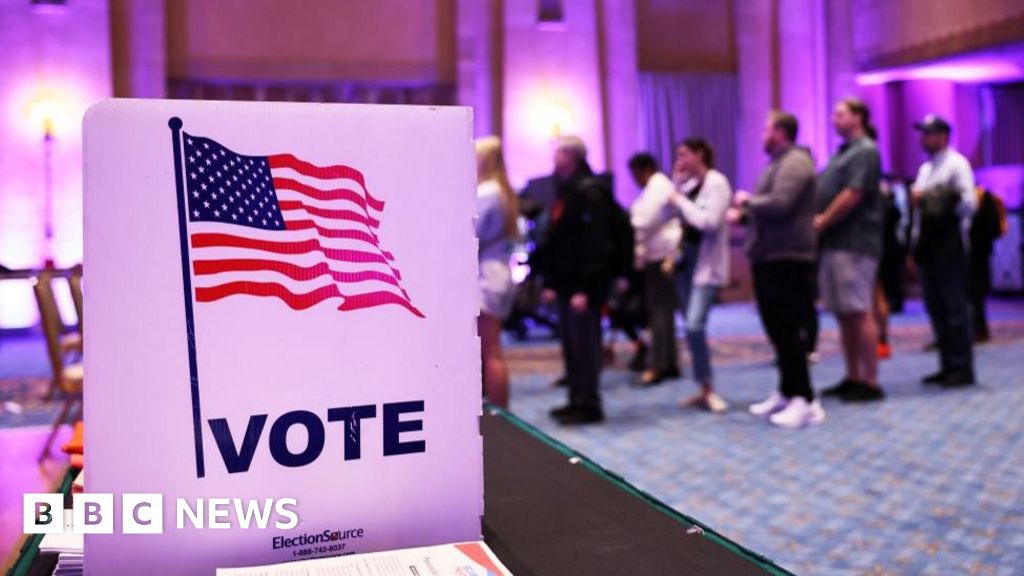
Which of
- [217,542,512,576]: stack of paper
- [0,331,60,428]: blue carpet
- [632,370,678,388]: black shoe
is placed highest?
[217,542,512,576]: stack of paper

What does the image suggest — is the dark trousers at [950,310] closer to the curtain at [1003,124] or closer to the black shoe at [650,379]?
the black shoe at [650,379]

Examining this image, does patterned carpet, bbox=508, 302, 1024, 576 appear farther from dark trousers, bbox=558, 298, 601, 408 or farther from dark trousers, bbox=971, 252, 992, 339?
dark trousers, bbox=971, 252, 992, 339

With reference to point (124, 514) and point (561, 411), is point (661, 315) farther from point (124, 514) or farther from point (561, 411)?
point (124, 514)

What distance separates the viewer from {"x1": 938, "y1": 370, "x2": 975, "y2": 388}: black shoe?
18.4ft

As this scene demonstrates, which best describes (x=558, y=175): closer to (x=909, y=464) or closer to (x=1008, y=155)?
(x=909, y=464)

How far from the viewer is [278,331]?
0.79m

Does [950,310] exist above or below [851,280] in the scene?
below

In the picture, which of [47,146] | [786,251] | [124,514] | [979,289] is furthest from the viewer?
[47,146]

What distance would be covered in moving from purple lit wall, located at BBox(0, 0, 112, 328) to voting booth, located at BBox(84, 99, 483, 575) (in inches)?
400

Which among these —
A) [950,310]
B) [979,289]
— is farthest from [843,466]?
[979,289]

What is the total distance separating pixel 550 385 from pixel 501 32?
6.47 m

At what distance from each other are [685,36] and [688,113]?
1.04 metres

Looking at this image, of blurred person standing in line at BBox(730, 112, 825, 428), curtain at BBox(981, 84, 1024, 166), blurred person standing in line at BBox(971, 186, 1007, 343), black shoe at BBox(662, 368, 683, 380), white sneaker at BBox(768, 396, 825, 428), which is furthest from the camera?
curtain at BBox(981, 84, 1024, 166)

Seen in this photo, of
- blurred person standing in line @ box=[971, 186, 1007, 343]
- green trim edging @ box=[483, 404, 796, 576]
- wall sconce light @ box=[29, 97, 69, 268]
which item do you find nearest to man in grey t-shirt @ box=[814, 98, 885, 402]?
blurred person standing in line @ box=[971, 186, 1007, 343]
